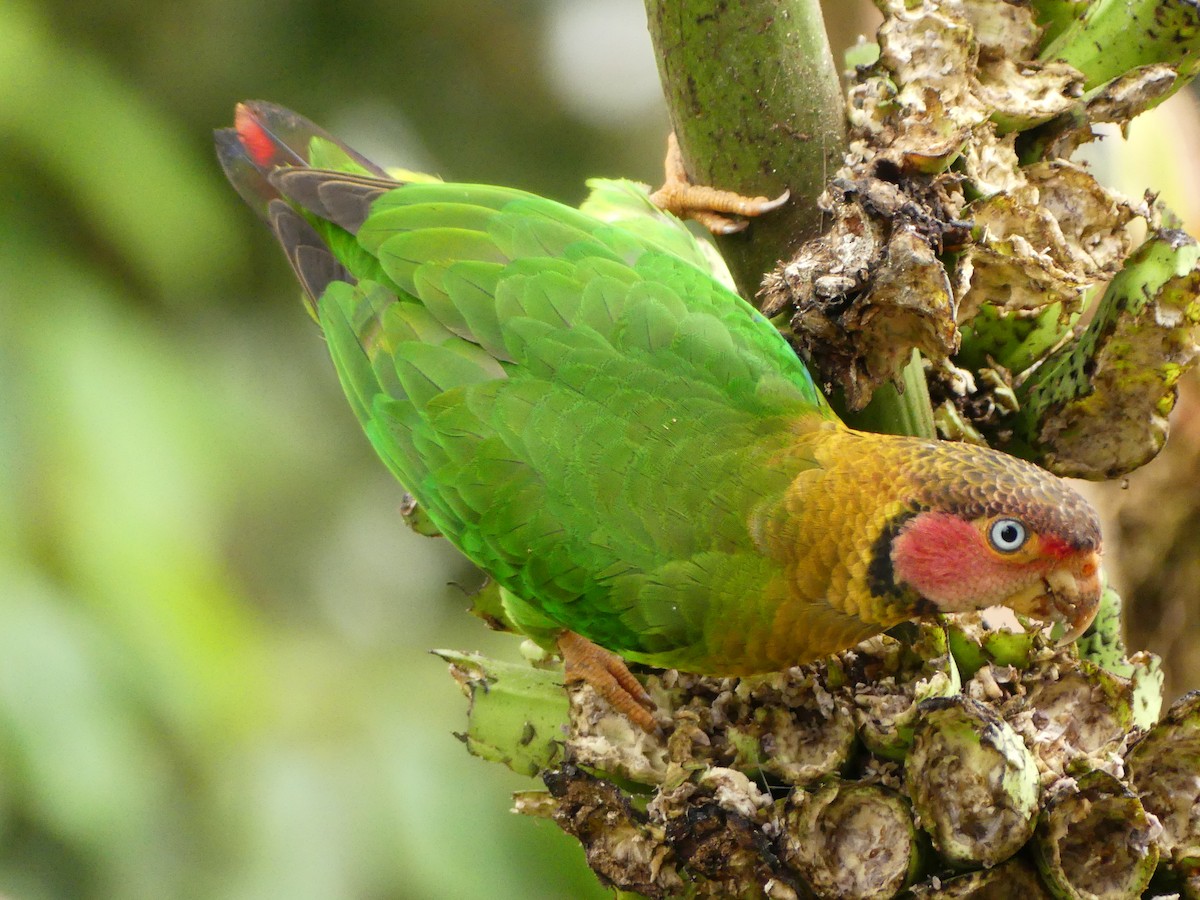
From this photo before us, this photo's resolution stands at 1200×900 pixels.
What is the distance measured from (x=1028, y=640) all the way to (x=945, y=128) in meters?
0.43

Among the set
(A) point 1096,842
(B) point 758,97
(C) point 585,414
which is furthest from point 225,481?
(A) point 1096,842

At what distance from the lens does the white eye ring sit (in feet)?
3.04

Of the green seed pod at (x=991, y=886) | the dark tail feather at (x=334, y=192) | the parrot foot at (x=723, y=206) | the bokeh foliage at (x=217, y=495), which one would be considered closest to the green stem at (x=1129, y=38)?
the parrot foot at (x=723, y=206)

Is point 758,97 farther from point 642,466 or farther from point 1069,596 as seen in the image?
point 1069,596

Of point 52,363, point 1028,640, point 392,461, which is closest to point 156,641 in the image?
point 52,363

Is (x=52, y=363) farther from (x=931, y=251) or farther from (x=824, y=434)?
(x=931, y=251)

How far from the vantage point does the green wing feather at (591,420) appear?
1097mm

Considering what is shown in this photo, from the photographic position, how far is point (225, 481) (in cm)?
202

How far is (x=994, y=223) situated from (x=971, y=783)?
0.45 metres

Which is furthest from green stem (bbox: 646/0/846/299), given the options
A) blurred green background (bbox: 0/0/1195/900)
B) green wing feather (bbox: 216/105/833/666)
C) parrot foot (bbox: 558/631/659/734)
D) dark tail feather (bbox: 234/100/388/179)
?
blurred green background (bbox: 0/0/1195/900)

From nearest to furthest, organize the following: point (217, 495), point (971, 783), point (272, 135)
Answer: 1. point (971, 783)
2. point (272, 135)
3. point (217, 495)

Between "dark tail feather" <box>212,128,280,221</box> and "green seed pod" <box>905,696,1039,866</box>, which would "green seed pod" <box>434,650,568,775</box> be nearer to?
"green seed pod" <box>905,696,1039,866</box>

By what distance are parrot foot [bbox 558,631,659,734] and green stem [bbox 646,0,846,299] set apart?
440mm

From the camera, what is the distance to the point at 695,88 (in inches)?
35.2
